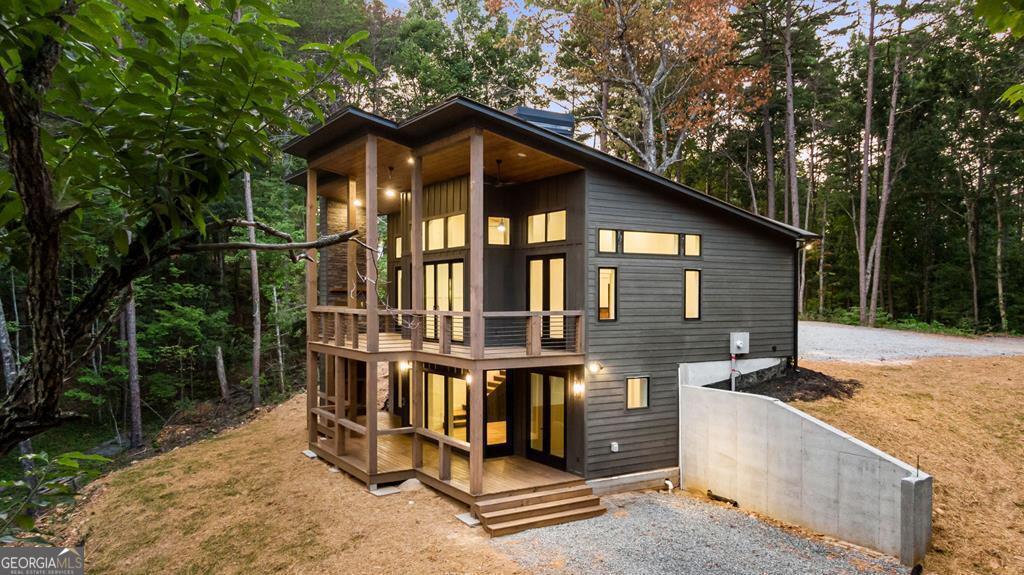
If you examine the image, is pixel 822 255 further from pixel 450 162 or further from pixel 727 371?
pixel 450 162

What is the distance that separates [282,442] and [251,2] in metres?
13.7

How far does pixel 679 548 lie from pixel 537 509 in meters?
2.30

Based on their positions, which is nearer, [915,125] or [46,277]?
[46,277]

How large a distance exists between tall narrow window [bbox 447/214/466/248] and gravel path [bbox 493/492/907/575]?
6344mm

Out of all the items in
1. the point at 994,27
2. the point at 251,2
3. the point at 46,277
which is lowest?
the point at 46,277

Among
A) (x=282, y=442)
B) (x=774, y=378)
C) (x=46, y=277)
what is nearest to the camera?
(x=46, y=277)

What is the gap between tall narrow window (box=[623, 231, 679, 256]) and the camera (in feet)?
34.6

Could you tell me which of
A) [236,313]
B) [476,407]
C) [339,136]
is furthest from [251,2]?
[236,313]

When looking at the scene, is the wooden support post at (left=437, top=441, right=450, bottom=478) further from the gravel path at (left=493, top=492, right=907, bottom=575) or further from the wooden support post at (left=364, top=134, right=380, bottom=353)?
the wooden support post at (left=364, top=134, right=380, bottom=353)

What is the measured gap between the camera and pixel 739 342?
11.5 m

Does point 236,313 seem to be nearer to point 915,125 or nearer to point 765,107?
point 765,107

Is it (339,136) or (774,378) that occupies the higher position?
(339,136)

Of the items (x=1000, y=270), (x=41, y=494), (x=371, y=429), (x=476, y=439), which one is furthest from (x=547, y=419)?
(x=1000, y=270)

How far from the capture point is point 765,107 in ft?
79.8
